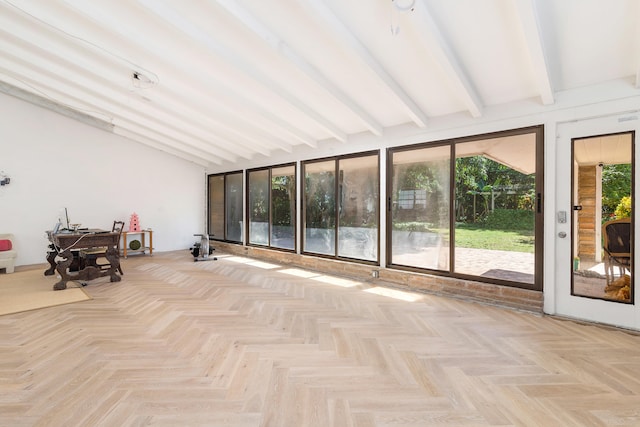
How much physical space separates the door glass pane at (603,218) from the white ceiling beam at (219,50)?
333 cm

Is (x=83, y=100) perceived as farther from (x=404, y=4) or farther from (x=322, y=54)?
(x=404, y=4)

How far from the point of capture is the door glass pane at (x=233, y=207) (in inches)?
317

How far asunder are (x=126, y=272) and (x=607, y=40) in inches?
285

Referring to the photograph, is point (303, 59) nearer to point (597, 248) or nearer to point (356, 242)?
point (356, 242)

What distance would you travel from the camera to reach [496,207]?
157 inches

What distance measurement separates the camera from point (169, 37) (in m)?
3.34

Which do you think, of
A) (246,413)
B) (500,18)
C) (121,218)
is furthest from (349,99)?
(121,218)

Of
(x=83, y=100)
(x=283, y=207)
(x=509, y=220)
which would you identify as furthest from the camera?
(x=283, y=207)

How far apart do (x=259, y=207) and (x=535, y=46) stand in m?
6.07

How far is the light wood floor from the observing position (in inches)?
70.2

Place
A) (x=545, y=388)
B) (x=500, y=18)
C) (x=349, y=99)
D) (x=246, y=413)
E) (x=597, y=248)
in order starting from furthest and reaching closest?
(x=349, y=99)
(x=597, y=248)
(x=500, y=18)
(x=545, y=388)
(x=246, y=413)

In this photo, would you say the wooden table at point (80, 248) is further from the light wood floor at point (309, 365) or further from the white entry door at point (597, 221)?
the white entry door at point (597, 221)

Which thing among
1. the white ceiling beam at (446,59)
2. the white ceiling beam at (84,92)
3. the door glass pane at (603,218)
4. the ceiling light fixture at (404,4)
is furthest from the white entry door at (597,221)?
the white ceiling beam at (84,92)

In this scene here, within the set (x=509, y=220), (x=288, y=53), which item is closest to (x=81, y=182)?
(x=288, y=53)
